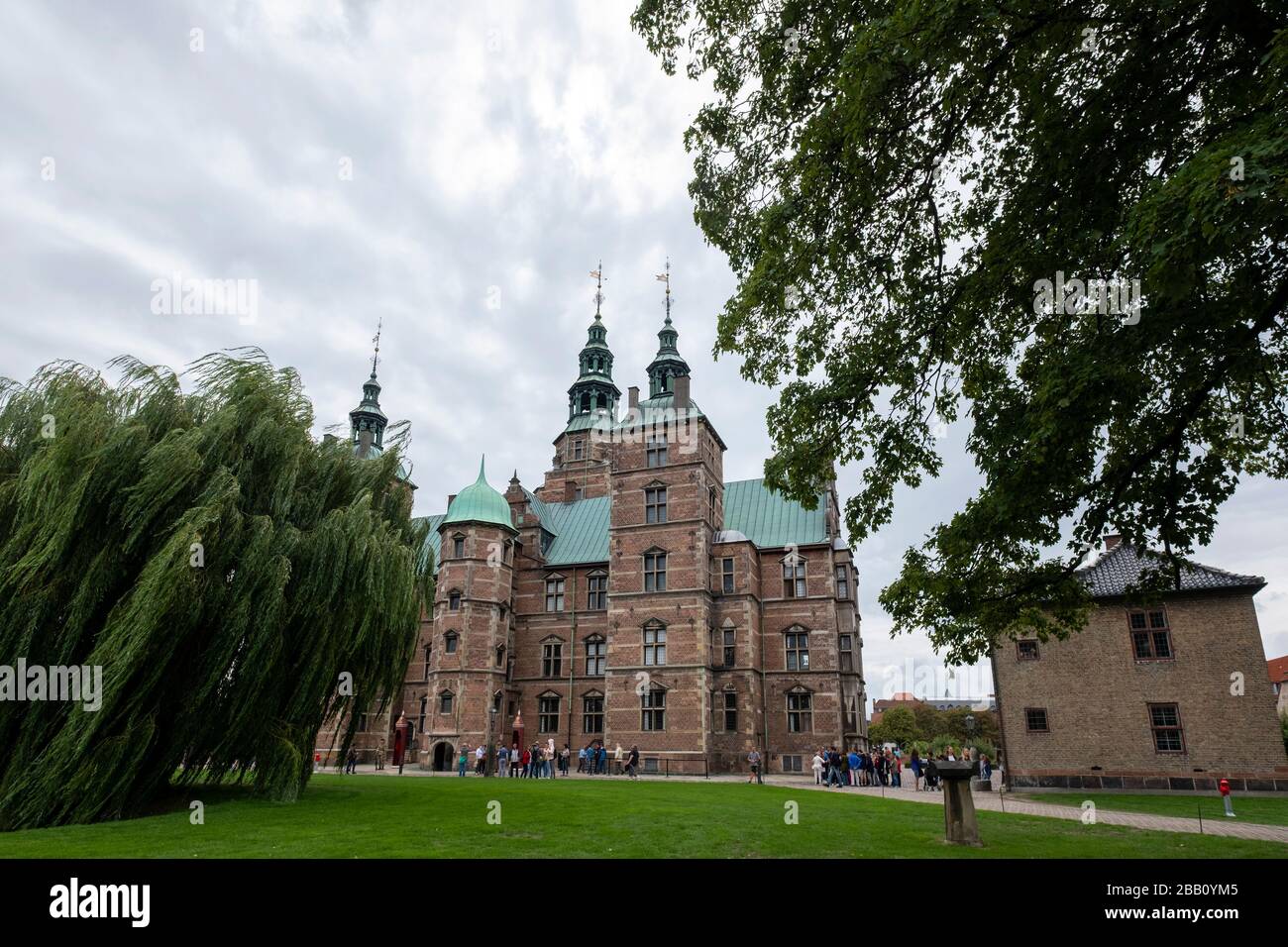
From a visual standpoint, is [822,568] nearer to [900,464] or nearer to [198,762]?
[900,464]

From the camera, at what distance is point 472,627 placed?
36344mm

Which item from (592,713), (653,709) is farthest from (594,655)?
(653,709)

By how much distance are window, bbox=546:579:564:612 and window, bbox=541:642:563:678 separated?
191 cm

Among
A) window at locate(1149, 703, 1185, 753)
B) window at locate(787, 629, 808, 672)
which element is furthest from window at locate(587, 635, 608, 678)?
window at locate(1149, 703, 1185, 753)

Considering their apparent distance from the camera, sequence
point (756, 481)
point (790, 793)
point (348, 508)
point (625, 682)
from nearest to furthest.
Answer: point (348, 508), point (790, 793), point (625, 682), point (756, 481)

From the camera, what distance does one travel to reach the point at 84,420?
42.2 ft

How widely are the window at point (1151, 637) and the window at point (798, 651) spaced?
42.9 ft

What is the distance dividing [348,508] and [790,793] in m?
14.2

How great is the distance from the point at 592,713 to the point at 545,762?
22.8 feet

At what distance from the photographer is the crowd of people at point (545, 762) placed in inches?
1148

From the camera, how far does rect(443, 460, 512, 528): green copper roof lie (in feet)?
125

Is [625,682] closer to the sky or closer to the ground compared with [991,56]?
closer to the ground

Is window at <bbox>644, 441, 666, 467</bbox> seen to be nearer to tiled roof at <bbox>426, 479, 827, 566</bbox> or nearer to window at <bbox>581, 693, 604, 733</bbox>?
tiled roof at <bbox>426, 479, 827, 566</bbox>
